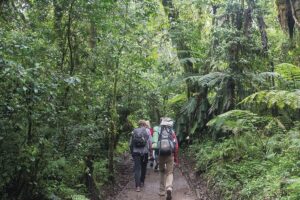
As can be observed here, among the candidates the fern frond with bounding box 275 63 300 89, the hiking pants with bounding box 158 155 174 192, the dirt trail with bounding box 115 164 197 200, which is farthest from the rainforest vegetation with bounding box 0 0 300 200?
the hiking pants with bounding box 158 155 174 192

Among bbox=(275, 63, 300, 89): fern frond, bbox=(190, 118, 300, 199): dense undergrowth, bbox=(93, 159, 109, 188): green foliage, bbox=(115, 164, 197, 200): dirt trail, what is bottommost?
bbox=(115, 164, 197, 200): dirt trail

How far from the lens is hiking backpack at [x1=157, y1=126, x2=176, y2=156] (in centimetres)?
923

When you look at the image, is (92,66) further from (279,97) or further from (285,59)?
(285,59)

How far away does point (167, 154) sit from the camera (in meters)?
9.28

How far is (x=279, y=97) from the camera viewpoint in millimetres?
7730

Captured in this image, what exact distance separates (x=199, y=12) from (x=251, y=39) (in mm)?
6114

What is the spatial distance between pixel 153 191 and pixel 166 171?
59.7 inches

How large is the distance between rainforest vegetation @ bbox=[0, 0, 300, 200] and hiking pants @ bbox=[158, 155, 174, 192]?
1.13 metres

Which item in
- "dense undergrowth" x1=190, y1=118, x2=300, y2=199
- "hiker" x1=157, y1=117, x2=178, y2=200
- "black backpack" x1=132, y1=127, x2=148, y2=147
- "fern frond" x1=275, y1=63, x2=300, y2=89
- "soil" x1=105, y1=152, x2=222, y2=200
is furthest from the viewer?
"black backpack" x1=132, y1=127, x2=148, y2=147

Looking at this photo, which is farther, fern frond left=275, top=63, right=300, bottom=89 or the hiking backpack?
the hiking backpack

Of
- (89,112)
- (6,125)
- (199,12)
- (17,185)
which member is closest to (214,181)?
(89,112)

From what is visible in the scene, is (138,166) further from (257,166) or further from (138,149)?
(257,166)

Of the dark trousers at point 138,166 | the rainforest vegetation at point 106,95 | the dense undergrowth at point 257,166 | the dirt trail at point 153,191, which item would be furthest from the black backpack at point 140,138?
the dense undergrowth at point 257,166

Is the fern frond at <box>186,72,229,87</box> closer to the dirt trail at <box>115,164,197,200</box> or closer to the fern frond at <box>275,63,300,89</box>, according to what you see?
the dirt trail at <box>115,164,197,200</box>
